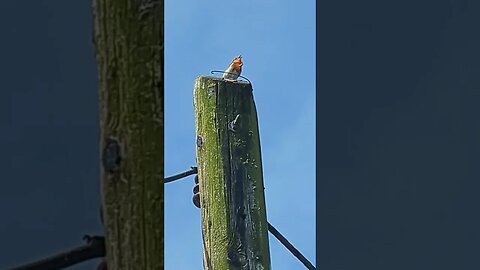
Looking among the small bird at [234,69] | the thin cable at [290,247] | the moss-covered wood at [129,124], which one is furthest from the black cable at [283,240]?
the moss-covered wood at [129,124]

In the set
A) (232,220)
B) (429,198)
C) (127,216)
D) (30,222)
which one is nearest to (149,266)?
(127,216)

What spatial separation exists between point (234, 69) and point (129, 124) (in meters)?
0.99

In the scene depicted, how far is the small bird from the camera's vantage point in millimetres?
1309

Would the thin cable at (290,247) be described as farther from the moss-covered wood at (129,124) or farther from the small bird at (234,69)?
the moss-covered wood at (129,124)

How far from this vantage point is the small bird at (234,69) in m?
1.31

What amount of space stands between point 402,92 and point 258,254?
14.3 inches

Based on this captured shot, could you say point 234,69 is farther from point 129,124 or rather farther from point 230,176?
point 129,124

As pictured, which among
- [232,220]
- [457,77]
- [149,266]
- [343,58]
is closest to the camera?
[149,266]

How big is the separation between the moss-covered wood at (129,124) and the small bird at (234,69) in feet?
3.11

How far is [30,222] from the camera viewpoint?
57cm

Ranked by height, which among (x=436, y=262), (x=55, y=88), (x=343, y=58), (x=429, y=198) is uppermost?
(x=343, y=58)

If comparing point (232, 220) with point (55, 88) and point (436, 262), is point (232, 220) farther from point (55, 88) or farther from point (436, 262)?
point (55, 88)

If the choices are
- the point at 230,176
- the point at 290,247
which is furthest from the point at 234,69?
the point at 290,247

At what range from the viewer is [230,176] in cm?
122
